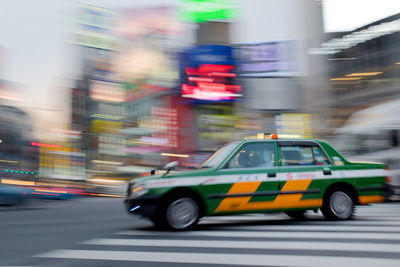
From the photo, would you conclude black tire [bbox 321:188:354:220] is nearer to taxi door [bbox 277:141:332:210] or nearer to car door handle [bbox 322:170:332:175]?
taxi door [bbox 277:141:332:210]

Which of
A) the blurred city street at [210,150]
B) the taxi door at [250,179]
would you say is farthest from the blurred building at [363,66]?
the taxi door at [250,179]

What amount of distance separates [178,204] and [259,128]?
4848 centimetres

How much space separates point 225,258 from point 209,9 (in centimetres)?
5221

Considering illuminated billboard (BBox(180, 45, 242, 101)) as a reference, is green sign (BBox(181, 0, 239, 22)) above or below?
above

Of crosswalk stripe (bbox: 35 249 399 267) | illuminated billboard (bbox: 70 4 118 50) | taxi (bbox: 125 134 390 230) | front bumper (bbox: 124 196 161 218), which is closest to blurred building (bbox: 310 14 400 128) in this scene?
illuminated billboard (bbox: 70 4 118 50)

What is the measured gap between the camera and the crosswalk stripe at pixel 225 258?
454 centimetres

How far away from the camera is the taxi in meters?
7.13

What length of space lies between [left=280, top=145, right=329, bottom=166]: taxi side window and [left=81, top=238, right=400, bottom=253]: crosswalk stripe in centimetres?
222

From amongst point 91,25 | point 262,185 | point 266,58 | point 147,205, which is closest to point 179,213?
point 147,205

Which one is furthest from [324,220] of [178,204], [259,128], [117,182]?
[117,182]

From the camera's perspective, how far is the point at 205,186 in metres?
7.24

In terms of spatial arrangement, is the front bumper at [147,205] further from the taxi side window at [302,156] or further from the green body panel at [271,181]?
the taxi side window at [302,156]

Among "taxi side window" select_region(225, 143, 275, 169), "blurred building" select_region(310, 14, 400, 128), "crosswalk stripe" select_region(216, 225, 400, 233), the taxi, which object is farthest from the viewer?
"blurred building" select_region(310, 14, 400, 128)

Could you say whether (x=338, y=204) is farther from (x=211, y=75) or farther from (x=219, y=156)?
(x=211, y=75)
